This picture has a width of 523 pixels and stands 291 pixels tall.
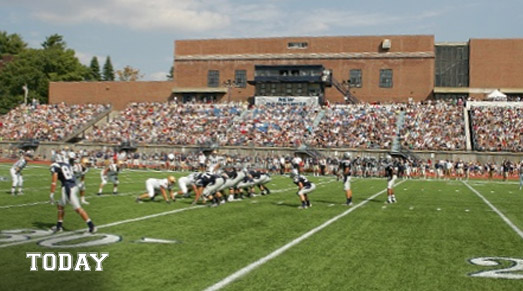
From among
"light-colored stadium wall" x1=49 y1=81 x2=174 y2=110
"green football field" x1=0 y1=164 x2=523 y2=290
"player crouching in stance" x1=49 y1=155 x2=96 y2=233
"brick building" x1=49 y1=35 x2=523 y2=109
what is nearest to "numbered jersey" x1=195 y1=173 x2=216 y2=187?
"green football field" x1=0 y1=164 x2=523 y2=290

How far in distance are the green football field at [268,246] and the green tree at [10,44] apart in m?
88.7

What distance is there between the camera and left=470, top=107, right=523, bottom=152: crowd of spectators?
42031 mm

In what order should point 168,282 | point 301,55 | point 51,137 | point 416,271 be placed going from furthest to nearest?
point 301,55 → point 51,137 → point 416,271 → point 168,282

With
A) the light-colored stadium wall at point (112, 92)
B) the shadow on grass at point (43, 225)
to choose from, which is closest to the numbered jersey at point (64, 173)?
the shadow on grass at point (43, 225)

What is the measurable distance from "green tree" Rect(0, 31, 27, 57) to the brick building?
40177mm

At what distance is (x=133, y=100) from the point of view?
62906mm

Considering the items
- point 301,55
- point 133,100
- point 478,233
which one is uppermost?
point 301,55

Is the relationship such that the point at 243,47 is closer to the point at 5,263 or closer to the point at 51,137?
the point at 51,137

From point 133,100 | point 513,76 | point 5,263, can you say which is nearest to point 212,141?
point 133,100

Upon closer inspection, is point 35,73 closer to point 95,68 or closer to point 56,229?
point 95,68

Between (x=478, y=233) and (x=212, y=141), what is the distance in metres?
37.1

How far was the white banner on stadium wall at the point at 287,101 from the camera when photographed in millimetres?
54656

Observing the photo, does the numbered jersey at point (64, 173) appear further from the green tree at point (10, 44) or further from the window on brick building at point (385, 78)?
the green tree at point (10, 44)

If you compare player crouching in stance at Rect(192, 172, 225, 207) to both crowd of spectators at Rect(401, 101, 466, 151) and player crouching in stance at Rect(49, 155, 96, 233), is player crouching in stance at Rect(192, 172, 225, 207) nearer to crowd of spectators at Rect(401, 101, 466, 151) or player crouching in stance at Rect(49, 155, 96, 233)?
player crouching in stance at Rect(49, 155, 96, 233)
